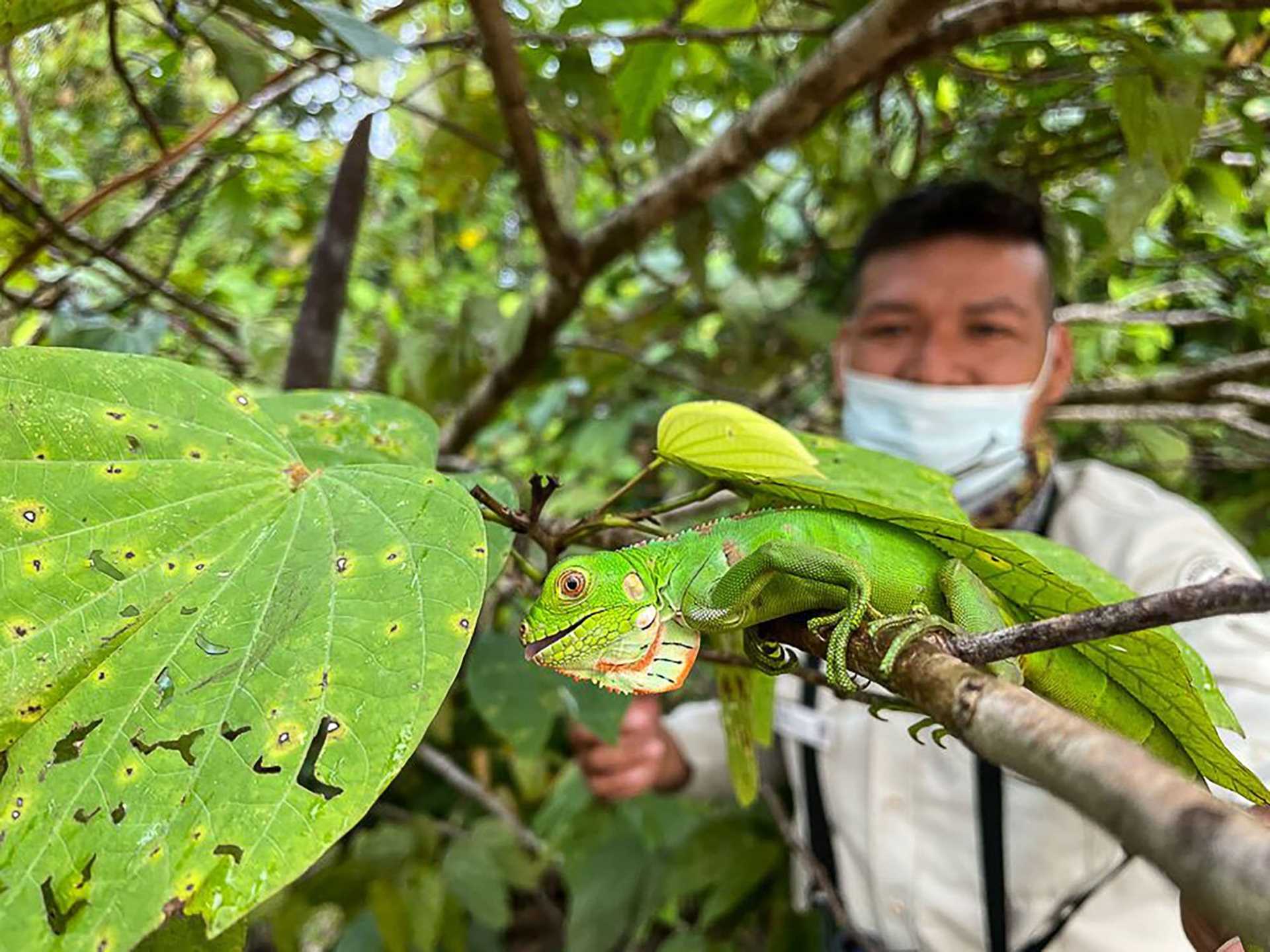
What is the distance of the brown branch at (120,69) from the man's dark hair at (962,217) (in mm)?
1742

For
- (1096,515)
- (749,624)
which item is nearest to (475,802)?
(1096,515)

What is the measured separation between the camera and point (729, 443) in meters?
0.93

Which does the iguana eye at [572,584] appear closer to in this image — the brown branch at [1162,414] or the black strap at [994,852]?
the black strap at [994,852]

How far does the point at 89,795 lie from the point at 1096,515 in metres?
1.97

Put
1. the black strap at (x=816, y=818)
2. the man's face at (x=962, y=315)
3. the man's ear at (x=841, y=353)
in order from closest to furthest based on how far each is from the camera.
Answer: the black strap at (x=816, y=818) → the man's face at (x=962, y=315) → the man's ear at (x=841, y=353)

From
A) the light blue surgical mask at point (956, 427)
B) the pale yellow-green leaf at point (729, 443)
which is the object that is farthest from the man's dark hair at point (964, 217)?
the pale yellow-green leaf at point (729, 443)

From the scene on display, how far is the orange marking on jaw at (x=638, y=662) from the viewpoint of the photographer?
3.17 feet

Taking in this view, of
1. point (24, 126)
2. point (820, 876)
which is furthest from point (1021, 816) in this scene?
point (24, 126)

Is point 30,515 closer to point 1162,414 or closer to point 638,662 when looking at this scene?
point 638,662

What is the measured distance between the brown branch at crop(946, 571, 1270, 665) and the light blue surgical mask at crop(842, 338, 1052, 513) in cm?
146

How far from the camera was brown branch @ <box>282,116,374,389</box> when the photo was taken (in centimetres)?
193

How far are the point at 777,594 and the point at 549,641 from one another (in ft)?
0.82

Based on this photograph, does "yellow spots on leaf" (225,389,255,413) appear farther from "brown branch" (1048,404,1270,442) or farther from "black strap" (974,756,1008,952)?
"brown branch" (1048,404,1270,442)

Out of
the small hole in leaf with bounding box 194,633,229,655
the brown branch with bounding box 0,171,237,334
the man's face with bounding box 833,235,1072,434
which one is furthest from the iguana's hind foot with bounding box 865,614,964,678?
the man's face with bounding box 833,235,1072,434
